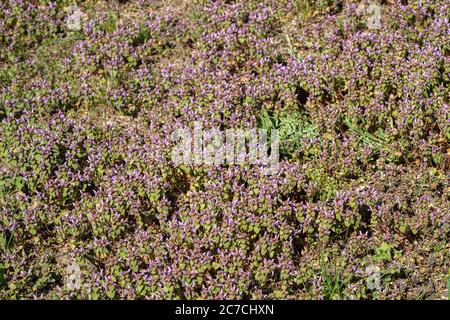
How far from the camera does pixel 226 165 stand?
7.25 metres

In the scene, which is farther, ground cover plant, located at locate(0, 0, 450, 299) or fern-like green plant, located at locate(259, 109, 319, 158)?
fern-like green plant, located at locate(259, 109, 319, 158)

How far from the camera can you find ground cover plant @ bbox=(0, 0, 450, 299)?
643 centimetres

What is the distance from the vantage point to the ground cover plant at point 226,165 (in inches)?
253

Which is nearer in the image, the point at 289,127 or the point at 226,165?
the point at 226,165

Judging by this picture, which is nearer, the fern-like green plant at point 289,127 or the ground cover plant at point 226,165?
the ground cover plant at point 226,165

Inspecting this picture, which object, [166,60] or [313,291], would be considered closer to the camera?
[313,291]

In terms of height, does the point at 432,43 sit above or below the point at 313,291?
above

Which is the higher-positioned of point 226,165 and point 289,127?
point 289,127

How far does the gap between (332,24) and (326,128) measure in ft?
6.52

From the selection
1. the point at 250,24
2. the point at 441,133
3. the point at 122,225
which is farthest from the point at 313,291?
the point at 250,24

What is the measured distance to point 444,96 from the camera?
7676 millimetres
